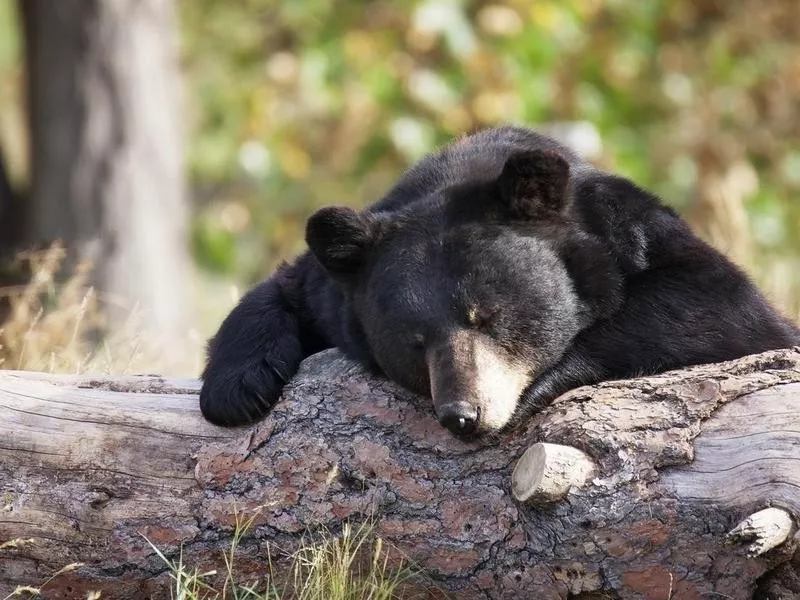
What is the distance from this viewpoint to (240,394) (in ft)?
11.8


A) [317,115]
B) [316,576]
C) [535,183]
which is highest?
[317,115]

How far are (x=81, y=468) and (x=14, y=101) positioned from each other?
13163 mm

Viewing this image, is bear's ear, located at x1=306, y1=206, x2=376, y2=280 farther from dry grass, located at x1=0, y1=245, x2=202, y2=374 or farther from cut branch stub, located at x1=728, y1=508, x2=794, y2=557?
cut branch stub, located at x1=728, y1=508, x2=794, y2=557

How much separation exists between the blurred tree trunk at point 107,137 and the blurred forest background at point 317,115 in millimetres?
15

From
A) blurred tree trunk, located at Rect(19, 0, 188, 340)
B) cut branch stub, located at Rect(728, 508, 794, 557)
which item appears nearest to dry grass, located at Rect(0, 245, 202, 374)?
blurred tree trunk, located at Rect(19, 0, 188, 340)

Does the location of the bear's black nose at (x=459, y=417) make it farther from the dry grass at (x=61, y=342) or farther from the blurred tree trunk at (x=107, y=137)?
the blurred tree trunk at (x=107, y=137)

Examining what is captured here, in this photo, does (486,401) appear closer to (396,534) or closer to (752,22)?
(396,534)

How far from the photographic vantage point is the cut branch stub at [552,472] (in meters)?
3.02

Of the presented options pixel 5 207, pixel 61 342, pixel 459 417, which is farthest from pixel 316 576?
pixel 5 207

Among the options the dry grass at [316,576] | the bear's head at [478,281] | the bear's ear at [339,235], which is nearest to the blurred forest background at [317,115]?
the bear's ear at [339,235]

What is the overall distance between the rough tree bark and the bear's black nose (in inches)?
4.5

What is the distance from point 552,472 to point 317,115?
915 cm

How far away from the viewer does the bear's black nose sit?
3.24m

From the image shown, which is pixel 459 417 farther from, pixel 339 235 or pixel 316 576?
pixel 339 235
